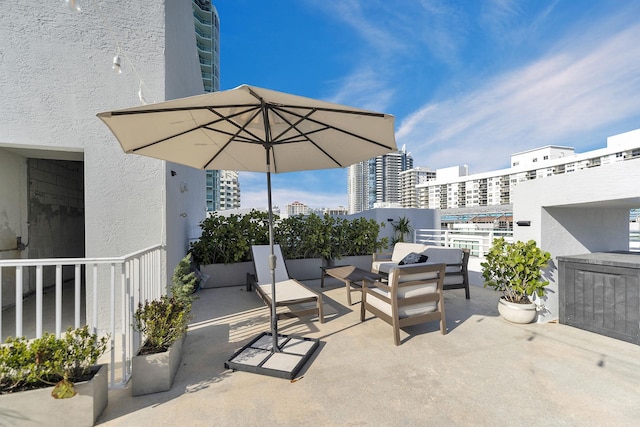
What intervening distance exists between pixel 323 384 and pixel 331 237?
421 cm

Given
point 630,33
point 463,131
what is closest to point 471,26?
point 630,33

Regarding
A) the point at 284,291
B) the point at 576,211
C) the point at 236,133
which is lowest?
the point at 284,291

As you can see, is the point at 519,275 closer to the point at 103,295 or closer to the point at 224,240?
the point at 224,240

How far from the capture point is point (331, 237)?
6348 mm

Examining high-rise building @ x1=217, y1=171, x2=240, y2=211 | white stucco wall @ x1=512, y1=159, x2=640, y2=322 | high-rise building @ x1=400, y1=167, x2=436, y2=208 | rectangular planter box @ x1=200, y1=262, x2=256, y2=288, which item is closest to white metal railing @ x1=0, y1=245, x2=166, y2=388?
rectangular planter box @ x1=200, y1=262, x2=256, y2=288

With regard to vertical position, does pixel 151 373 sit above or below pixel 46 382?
below

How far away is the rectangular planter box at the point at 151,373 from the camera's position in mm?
2092

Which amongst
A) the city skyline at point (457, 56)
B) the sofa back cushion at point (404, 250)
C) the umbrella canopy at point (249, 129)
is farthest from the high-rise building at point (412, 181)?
the umbrella canopy at point (249, 129)

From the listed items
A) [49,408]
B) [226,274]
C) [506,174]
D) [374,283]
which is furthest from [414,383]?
[506,174]

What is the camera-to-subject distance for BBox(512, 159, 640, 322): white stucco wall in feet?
9.34

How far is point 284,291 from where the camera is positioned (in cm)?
384

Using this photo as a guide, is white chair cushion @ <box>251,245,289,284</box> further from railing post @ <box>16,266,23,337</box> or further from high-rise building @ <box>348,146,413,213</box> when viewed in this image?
high-rise building @ <box>348,146,413,213</box>

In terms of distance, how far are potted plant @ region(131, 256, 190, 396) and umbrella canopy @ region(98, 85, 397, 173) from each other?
4.99 feet

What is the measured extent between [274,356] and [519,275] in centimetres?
324
